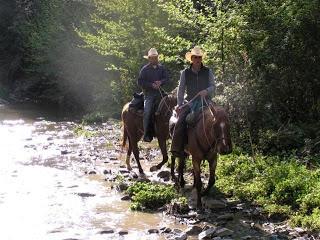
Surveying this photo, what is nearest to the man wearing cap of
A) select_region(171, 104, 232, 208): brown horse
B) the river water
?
the river water

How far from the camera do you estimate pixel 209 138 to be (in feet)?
30.8

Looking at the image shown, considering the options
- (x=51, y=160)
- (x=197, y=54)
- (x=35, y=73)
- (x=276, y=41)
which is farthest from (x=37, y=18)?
(x=197, y=54)

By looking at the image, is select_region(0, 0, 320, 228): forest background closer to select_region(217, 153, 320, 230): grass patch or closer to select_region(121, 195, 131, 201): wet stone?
select_region(217, 153, 320, 230): grass patch

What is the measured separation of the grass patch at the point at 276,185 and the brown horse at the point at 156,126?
5.04 ft

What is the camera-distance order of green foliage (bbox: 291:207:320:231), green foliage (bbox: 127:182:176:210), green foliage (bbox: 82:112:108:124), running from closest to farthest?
green foliage (bbox: 291:207:320:231)
green foliage (bbox: 127:182:176:210)
green foliage (bbox: 82:112:108:124)

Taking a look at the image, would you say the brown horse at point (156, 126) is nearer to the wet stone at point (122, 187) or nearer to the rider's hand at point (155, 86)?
the rider's hand at point (155, 86)

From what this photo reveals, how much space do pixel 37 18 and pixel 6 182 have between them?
24.9 m

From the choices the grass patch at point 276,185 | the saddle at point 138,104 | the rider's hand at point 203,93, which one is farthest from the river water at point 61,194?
the rider's hand at point 203,93

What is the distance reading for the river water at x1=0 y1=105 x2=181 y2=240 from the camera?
8672mm

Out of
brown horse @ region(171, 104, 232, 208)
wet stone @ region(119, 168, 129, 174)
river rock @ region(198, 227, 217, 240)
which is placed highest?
brown horse @ region(171, 104, 232, 208)

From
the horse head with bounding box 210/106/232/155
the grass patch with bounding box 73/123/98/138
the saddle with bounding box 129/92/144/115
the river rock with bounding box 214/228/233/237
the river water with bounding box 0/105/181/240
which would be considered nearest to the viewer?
the river rock with bounding box 214/228/233/237

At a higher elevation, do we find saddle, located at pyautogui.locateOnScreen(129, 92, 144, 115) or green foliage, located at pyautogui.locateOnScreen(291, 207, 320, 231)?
saddle, located at pyautogui.locateOnScreen(129, 92, 144, 115)

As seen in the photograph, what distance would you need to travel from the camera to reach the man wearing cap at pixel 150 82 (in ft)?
39.9

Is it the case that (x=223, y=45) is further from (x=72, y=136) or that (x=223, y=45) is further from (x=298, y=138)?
(x=72, y=136)
